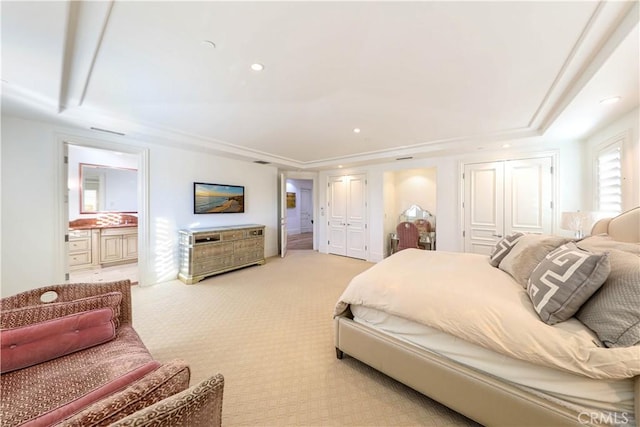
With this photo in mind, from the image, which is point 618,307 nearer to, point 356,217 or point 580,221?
point 580,221

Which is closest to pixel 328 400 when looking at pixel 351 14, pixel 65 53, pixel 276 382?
pixel 276 382

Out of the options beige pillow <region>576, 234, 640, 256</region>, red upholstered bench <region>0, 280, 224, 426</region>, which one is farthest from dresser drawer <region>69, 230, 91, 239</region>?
beige pillow <region>576, 234, 640, 256</region>

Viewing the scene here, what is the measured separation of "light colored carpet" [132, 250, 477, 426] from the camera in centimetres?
153

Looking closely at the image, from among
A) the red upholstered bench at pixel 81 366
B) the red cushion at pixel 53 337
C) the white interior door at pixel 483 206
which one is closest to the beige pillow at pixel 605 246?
the red upholstered bench at pixel 81 366

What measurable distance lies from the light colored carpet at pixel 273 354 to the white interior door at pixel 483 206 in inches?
103

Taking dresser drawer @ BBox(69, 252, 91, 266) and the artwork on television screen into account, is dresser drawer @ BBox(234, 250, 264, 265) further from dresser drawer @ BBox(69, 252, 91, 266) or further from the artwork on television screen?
dresser drawer @ BBox(69, 252, 91, 266)

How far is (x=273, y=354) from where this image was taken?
212 centimetres

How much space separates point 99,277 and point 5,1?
14.3ft

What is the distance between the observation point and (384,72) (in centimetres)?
194

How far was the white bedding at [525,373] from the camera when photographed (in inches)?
41.6

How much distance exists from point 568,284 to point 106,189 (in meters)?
7.08

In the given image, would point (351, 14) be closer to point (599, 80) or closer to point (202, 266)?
point (599, 80)

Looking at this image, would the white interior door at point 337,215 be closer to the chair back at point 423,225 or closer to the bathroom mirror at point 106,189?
the chair back at point 423,225

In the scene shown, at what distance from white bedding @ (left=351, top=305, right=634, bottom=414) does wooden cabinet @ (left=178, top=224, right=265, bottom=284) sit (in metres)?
3.39
